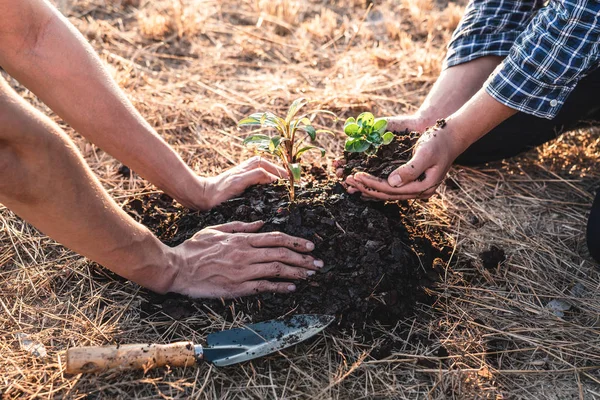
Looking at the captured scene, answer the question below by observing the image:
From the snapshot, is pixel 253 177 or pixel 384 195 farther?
pixel 253 177

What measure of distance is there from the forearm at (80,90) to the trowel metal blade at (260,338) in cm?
72

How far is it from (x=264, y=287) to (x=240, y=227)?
270 mm

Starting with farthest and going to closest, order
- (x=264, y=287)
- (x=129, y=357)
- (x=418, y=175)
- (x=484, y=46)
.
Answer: (x=484, y=46) → (x=418, y=175) → (x=264, y=287) → (x=129, y=357)

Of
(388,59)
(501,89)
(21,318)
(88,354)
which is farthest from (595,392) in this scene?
(388,59)

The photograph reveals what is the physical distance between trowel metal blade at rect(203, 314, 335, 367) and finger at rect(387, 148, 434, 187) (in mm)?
576

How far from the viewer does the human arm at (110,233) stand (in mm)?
1595

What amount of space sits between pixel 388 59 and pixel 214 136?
137cm

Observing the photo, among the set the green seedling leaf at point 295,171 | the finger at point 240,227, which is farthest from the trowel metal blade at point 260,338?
the green seedling leaf at point 295,171

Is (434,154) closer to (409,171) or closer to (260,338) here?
(409,171)

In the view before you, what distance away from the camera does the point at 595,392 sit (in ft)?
6.24

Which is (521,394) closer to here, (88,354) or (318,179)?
(318,179)

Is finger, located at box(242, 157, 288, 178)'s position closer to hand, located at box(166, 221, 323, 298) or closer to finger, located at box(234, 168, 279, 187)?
finger, located at box(234, 168, 279, 187)

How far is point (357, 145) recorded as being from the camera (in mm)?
2289

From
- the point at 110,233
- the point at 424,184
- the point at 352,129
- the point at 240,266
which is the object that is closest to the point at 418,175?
the point at 424,184
